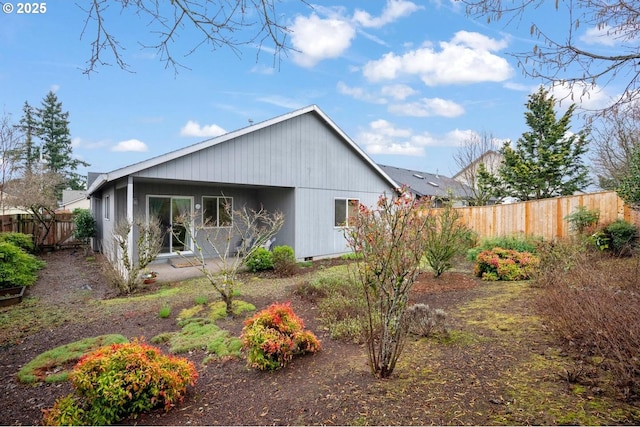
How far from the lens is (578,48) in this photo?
318cm

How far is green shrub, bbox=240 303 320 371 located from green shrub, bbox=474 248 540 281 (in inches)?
249

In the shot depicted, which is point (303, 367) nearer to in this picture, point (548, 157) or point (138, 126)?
point (138, 126)

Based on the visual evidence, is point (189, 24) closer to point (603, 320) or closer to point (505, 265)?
point (603, 320)

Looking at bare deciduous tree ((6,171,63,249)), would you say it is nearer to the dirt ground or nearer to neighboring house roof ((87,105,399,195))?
neighboring house roof ((87,105,399,195))

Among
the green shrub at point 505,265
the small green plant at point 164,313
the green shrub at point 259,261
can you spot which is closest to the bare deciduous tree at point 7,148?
the green shrub at point 259,261

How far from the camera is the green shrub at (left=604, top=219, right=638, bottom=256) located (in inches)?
361

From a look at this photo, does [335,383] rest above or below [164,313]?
above

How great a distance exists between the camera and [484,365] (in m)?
3.47

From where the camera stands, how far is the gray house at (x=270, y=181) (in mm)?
9906

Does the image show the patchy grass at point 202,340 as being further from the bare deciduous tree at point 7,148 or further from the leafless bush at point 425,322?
the bare deciduous tree at point 7,148

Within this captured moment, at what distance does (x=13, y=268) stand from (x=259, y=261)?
5914 mm

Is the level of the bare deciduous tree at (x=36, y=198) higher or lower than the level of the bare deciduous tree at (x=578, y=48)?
lower

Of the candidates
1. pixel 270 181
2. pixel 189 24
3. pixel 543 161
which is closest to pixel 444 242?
pixel 270 181

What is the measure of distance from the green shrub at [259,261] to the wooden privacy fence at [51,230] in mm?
12753
